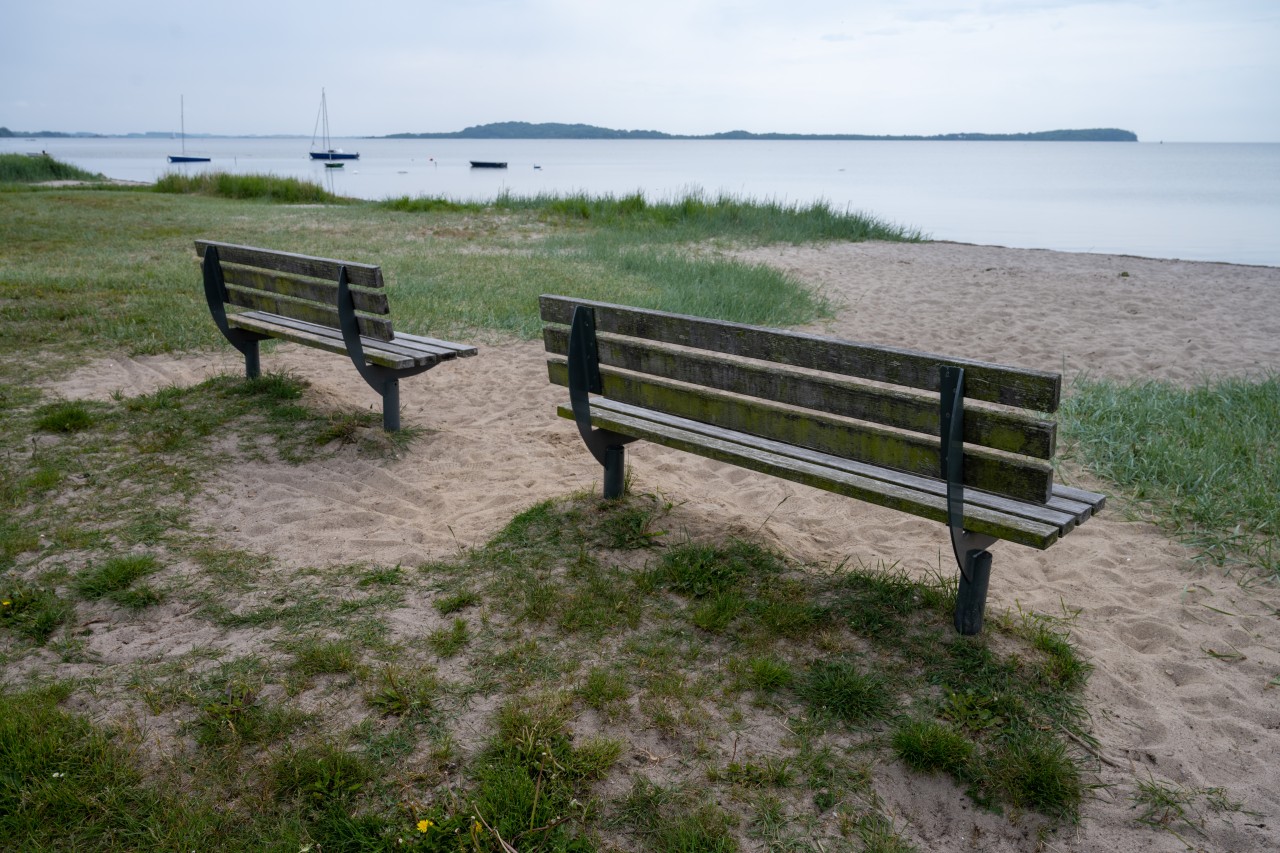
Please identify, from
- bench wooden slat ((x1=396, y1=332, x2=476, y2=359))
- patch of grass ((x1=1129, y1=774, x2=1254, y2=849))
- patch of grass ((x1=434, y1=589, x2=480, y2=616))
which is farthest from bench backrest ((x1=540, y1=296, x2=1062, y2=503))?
bench wooden slat ((x1=396, y1=332, x2=476, y2=359))

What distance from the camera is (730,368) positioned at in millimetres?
3570

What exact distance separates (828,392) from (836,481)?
36 centimetres

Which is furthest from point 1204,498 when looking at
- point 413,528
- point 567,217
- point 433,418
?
point 567,217

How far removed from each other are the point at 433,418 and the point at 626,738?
3.68 m

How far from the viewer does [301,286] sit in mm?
5723

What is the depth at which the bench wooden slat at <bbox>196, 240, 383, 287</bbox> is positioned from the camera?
5.12 metres

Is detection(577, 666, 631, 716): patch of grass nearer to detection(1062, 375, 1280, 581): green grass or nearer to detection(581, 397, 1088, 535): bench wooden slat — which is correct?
detection(581, 397, 1088, 535): bench wooden slat

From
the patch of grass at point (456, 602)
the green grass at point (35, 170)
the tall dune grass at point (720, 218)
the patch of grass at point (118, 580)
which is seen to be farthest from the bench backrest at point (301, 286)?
the green grass at point (35, 170)

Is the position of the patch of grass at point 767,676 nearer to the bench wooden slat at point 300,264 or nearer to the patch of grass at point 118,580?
the patch of grass at point 118,580

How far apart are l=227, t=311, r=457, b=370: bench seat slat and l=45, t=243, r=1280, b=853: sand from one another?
51 cm

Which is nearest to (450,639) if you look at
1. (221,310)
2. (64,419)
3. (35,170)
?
(64,419)

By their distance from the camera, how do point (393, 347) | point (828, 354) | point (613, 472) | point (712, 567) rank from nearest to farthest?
point (828, 354)
point (712, 567)
point (613, 472)
point (393, 347)

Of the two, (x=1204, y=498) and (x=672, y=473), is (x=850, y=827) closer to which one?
(x=672, y=473)

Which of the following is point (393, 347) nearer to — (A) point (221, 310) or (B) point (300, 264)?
(B) point (300, 264)
